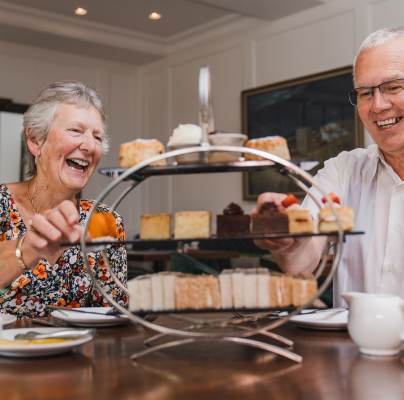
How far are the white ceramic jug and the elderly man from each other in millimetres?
584

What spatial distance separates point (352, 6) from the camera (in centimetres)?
561

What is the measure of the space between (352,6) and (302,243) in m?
4.43

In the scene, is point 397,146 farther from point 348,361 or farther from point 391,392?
point 391,392

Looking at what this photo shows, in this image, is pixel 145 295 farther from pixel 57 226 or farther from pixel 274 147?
pixel 274 147

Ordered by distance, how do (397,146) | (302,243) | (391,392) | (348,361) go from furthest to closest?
(397,146)
(302,243)
(348,361)
(391,392)

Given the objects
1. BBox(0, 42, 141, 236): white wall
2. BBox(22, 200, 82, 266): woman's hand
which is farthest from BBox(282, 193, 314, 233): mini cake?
BBox(0, 42, 141, 236): white wall

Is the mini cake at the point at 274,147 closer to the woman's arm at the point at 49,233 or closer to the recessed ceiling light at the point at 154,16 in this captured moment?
the woman's arm at the point at 49,233

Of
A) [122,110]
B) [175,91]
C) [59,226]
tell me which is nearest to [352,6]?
[175,91]

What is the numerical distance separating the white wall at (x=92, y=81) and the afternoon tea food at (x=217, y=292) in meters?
6.33

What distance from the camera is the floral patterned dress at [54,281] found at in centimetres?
197

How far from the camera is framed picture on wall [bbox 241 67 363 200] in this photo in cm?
558

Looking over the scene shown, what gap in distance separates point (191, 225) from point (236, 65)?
19.4ft

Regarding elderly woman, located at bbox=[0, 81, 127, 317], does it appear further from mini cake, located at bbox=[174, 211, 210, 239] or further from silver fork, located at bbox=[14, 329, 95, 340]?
mini cake, located at bbox=[174, 211, 210, 239]

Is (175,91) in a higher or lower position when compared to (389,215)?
higher
